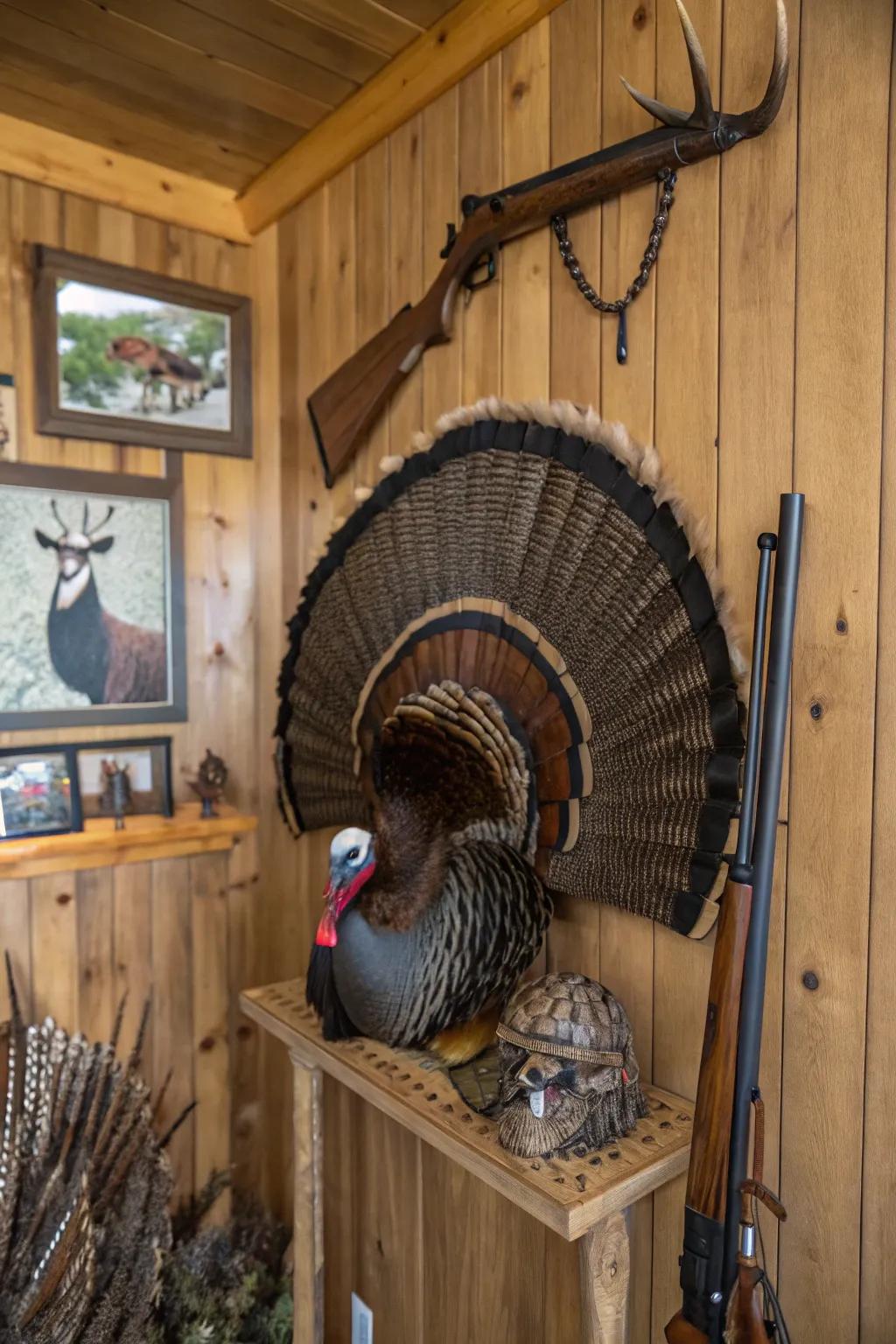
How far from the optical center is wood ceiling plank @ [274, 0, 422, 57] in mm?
1244

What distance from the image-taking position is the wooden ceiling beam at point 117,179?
1.52m

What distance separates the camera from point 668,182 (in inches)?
38.8

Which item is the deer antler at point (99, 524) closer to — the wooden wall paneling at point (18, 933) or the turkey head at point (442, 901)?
the wooden wall paneling at point (18, 933)

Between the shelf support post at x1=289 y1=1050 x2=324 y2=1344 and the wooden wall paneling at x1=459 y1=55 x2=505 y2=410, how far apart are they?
109 centimetres

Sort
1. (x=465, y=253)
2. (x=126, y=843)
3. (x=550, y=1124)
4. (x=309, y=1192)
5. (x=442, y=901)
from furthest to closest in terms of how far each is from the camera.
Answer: (x=126, y=843), (x=309, y=1192), (x=465, y=253), (x=442, y=901), (x=550, y=1124)

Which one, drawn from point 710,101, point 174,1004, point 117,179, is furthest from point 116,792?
point 710,101

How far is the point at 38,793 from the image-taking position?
60.2 inches

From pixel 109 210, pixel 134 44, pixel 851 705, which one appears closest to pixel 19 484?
pixel 109 210

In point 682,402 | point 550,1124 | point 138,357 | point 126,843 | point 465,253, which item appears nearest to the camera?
point 550,1124

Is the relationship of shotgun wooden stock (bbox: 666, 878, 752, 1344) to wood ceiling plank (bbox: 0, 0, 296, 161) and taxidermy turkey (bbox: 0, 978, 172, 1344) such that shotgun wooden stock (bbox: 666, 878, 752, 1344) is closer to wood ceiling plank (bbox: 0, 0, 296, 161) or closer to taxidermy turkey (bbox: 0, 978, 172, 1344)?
taxidermy turkey (bbox: 0, 978, 172, 1344)

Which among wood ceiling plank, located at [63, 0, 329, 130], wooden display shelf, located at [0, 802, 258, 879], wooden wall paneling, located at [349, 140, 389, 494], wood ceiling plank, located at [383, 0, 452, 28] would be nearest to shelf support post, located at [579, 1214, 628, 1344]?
wooden display shelf, located at [0, 802, 258, 879]

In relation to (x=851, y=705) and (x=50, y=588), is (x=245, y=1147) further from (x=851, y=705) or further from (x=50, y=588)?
(x=851, y=705)

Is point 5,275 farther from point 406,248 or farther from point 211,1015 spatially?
point 211,1015

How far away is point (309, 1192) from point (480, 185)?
1.58 m
